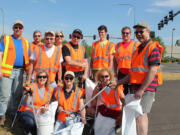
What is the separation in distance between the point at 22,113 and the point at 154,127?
2810mm

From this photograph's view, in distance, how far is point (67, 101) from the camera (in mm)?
3467

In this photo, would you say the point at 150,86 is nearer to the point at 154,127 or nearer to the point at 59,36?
the point at 154,127

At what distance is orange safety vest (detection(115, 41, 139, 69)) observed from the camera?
175 inches

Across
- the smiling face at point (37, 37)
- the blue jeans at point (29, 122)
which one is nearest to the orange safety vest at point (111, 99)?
the blue jeans at point (29, 122)

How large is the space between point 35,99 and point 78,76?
4.07ft

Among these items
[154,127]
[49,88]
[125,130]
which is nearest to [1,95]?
[49,88]

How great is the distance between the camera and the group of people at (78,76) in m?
2.93

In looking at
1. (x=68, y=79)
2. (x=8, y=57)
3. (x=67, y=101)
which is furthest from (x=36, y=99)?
(x=8, y=57)

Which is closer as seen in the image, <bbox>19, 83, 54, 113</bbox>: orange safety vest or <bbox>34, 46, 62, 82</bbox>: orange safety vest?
<bbox>19, 83, 54, 113</bbox>: orange safety vest

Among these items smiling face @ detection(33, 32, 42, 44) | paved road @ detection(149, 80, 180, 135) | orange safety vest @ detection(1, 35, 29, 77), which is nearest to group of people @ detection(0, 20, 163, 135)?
orange safety vest @ detection(1, 35, 29, 77)

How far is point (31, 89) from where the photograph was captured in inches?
137

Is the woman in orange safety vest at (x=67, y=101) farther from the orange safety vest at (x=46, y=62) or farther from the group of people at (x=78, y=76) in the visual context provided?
the orange safety vest at (x=46, y=62)

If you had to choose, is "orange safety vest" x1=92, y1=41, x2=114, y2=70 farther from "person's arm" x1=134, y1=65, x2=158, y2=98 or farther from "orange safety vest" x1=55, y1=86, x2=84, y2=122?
"person's arm" x1=134, y1=65, x2=158, y2=98

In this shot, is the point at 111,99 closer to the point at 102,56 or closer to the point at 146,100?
the point at 146,100
